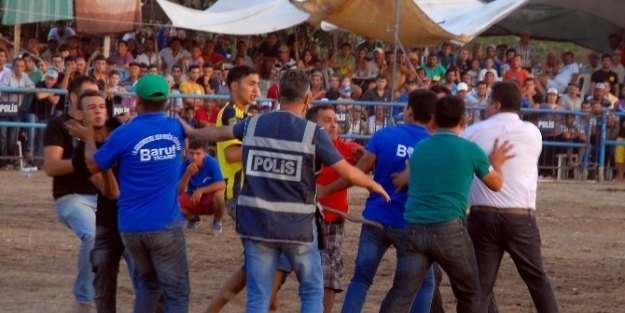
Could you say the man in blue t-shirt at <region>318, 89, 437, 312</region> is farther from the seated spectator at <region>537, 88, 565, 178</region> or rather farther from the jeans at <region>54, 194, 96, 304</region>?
the seated spectator at <region>537, 88, 565, 178</region>

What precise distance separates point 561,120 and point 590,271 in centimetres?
908

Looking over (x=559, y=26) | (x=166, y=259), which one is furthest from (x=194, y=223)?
(x=559, y=26)

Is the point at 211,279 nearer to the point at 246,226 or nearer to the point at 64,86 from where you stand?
the point at 246,226

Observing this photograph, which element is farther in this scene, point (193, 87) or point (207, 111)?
point (193, 87)

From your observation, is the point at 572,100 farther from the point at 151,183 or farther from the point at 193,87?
the point at 151,183

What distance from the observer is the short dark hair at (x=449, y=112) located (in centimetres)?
725

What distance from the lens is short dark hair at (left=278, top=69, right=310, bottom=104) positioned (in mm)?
6930

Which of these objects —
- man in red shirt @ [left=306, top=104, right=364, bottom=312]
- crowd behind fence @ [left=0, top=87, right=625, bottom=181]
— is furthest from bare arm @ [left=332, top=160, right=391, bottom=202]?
crowd behind fence @ [left=0, top=87, right=625, bottom=181]

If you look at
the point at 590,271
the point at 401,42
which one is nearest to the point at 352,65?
the point at 401,42

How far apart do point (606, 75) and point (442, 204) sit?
1614 centimetres

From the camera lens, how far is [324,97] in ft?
67.6

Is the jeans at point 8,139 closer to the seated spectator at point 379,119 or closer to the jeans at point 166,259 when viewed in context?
the seated spectator at point 379,119

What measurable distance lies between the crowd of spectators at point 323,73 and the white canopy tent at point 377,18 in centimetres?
56

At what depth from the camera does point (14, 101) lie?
1856 centimetres
